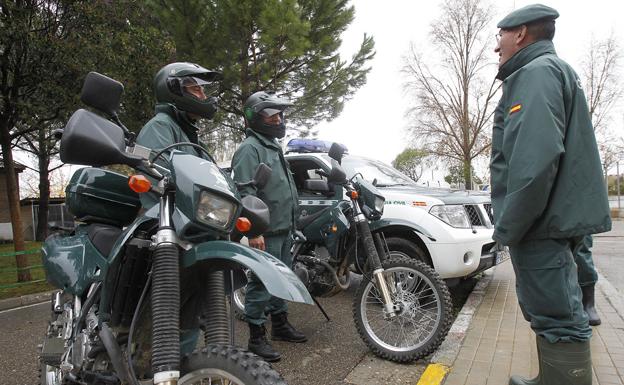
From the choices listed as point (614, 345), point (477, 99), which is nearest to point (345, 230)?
point (614, 345)

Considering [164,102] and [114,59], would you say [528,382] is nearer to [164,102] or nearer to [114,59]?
[164,102]

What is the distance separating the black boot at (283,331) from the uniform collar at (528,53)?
287 cm

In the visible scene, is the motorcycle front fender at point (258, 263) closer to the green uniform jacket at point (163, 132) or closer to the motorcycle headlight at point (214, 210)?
the motorcycle headlight at point (214, 210)

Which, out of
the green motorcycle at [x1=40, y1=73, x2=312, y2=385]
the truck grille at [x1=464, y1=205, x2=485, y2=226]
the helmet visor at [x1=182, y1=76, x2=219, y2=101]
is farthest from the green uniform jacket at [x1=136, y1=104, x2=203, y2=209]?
the truck grille at [x1=464, y1=205, x2=485, y2=226]

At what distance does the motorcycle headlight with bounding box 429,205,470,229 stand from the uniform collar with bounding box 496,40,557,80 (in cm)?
261

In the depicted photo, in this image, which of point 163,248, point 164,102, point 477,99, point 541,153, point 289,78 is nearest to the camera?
point 163,248

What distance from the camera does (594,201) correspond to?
7.66 ft

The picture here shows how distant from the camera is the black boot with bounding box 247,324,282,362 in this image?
12.2 ft

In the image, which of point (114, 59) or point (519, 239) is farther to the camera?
point (114, 59)

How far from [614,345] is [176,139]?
3659mm

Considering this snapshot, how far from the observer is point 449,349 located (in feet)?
12.2

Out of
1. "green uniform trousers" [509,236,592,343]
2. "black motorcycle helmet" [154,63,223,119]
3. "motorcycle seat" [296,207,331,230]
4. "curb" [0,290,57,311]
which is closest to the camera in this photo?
"green uniform trousers" [509,236,592,343]

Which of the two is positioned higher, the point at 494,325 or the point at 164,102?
the point at 164,102

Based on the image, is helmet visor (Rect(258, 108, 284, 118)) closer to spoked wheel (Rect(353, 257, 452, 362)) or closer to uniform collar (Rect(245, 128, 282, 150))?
uniform collar (Rect(245, 128, 282, 150))
